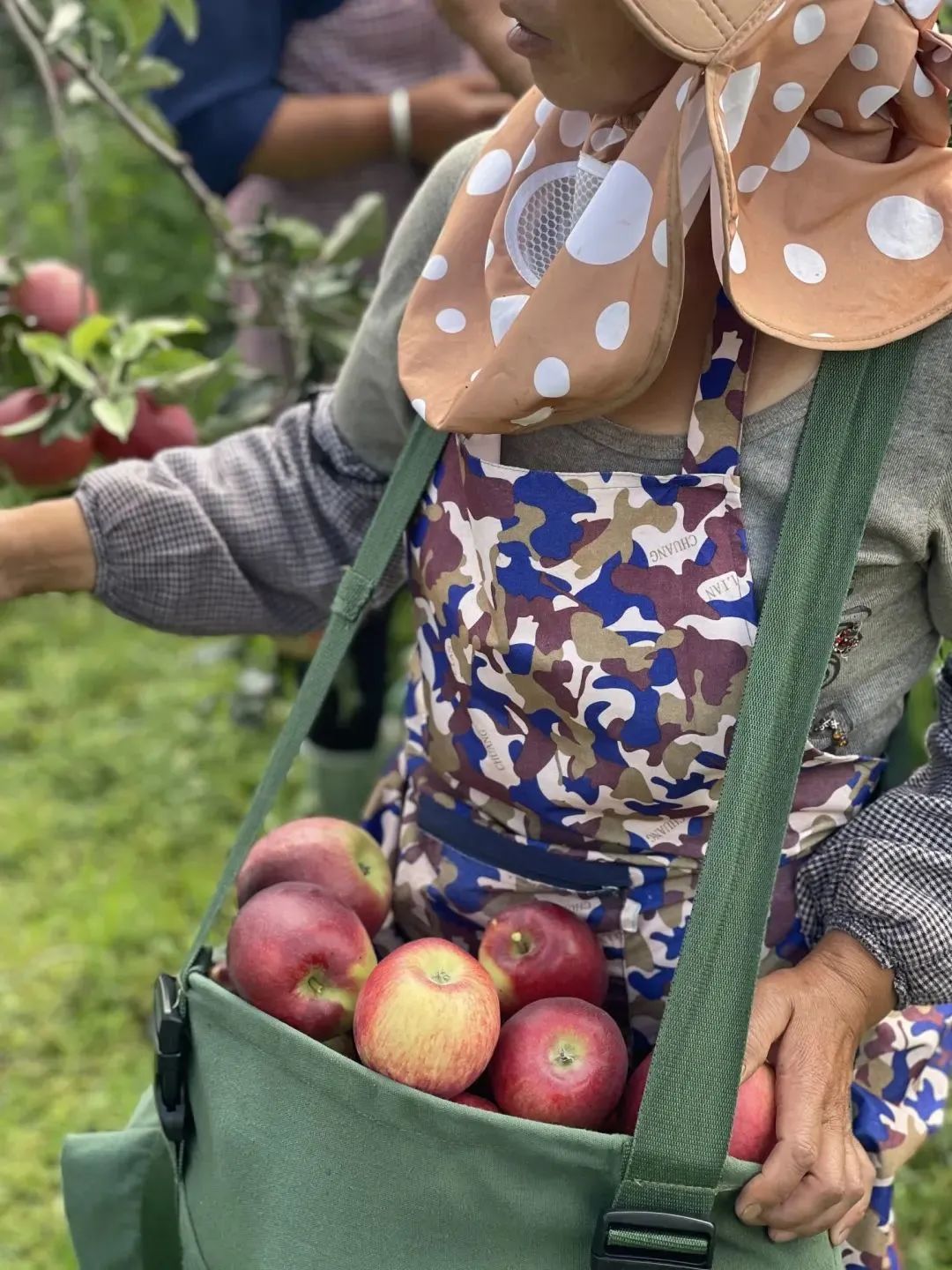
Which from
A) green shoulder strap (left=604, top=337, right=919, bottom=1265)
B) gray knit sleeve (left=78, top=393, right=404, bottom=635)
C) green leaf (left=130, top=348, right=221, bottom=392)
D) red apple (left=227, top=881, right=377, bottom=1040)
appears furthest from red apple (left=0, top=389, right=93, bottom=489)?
green shoulder strap (left=604, top=337, right=919, bottom=1265)

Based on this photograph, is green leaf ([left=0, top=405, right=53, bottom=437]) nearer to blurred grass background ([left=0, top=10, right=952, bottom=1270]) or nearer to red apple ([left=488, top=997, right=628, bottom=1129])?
red apple ([left=488, top=997, right=628, bottom=1129])

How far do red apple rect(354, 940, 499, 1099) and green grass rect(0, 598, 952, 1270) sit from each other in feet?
4.23

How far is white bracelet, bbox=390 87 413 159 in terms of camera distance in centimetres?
219

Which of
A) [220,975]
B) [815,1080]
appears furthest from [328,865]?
[815,1080]

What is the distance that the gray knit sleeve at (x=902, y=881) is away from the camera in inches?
43.3

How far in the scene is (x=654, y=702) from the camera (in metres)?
1.08

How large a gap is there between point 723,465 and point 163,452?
0.58m

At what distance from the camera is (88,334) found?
1.72m

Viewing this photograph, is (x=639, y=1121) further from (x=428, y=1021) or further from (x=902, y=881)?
(x=902, y=881)

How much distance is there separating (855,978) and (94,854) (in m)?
2.22

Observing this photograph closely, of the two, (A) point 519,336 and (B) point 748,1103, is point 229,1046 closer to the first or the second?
(B) point 748,1103

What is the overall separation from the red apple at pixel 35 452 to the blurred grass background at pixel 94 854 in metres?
1.14

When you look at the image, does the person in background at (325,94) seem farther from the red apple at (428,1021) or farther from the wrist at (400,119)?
the red apple at (428,1021)

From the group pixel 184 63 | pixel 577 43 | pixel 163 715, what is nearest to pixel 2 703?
pixel 163 715
